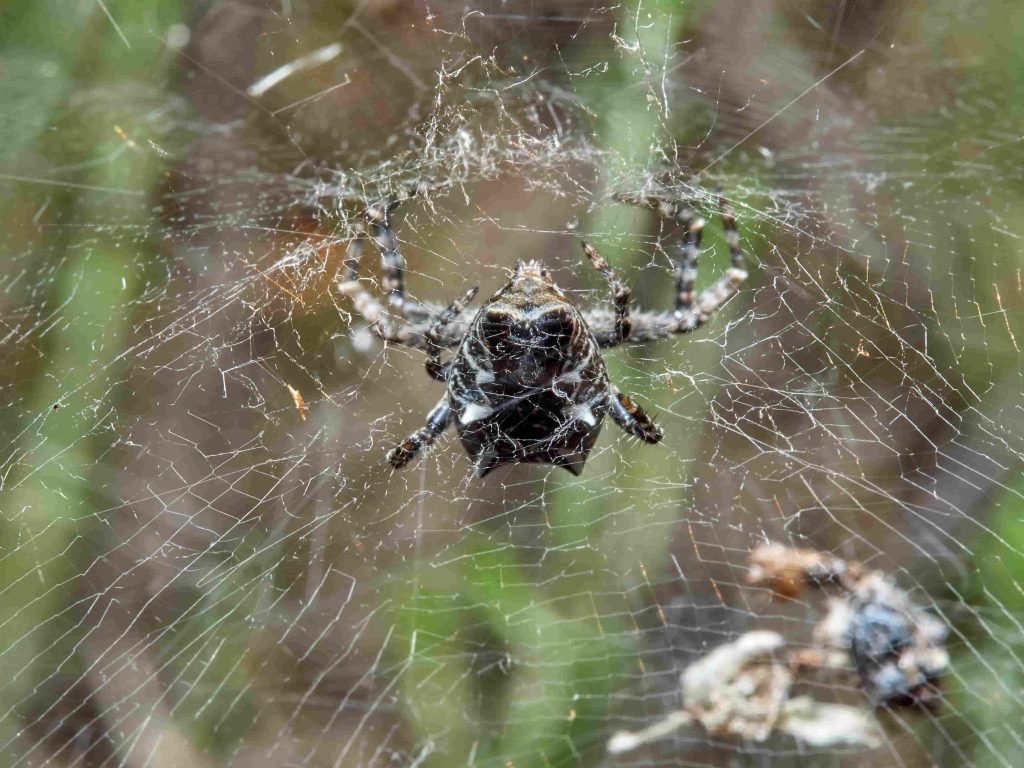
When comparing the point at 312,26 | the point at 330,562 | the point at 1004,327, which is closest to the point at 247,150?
the point at 312,26

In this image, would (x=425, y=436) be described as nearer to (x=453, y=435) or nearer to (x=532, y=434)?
(x=453, y=435)

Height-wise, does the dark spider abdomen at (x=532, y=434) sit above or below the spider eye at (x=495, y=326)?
below

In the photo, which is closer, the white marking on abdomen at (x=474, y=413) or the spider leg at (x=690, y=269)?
the white marking on abdomen at (x=474, y=413)

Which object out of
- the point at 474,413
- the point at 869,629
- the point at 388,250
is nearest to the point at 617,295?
the point at 474,413

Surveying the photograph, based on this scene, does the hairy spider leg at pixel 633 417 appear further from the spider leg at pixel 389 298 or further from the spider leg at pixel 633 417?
the spider leg at pixel 389 298

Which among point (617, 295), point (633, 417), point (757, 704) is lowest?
point (757, 704)

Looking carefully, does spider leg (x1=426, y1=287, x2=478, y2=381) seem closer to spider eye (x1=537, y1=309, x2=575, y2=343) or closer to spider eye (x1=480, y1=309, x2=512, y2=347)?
Answer: spider eye (x1=480, y1=309, x2=512, y2=347)

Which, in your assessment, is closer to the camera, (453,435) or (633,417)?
(633,417)

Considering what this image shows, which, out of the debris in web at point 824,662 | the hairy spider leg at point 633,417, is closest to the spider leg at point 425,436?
the hairy spider leg at point 633,417
